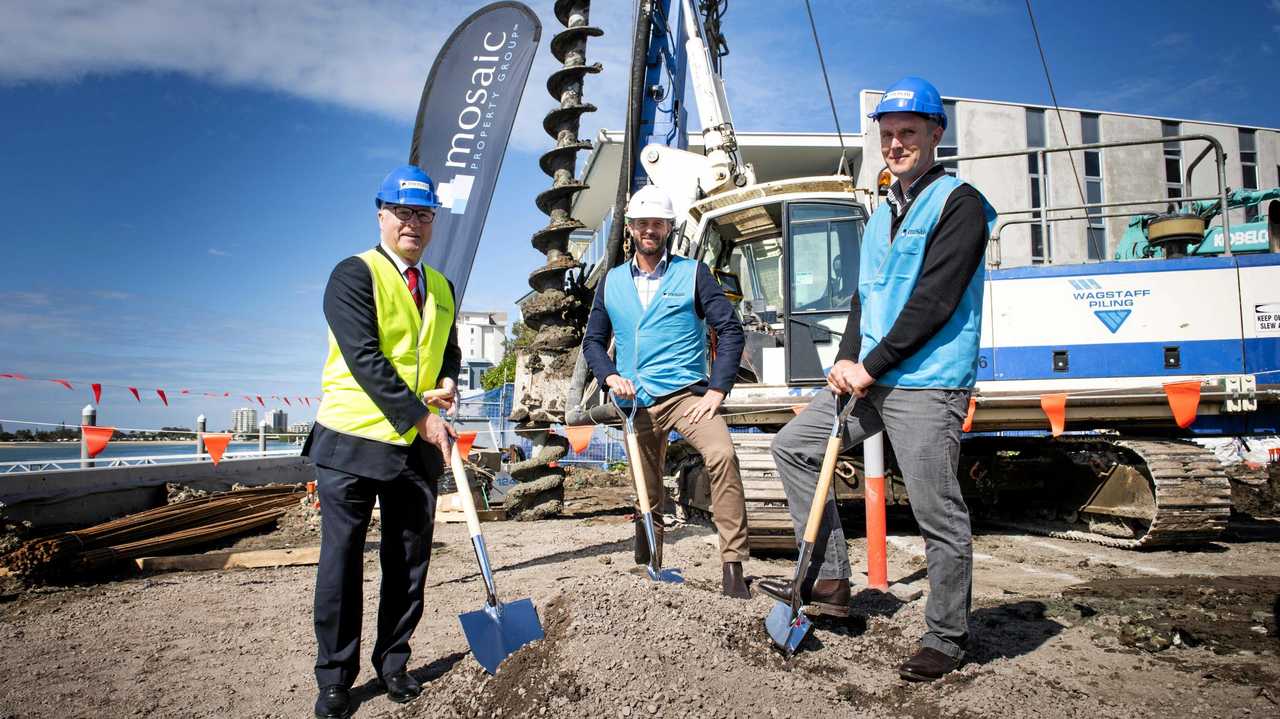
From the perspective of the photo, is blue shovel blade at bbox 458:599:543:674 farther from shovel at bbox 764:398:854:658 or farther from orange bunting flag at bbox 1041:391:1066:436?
orange bunting flag at bbox 1041:391:1066:436

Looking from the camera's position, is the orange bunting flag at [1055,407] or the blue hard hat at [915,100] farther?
the orange bunting flag at [1055,407]

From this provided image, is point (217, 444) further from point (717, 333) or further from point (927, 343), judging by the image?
point (927, 343)

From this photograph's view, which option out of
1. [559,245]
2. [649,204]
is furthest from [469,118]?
[649,204]

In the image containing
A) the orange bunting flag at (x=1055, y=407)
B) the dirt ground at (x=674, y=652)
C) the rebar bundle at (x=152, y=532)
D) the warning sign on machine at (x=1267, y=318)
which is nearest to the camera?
the dirt ground at (x=674, y=652)

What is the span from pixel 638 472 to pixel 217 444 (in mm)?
7075

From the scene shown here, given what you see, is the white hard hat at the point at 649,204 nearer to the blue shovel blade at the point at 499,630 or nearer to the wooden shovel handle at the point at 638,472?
the wooden shovel handle at the point at 638,472

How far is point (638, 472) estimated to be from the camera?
4.30m

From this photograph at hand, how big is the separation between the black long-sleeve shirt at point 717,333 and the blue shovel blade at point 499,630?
1.60 meters

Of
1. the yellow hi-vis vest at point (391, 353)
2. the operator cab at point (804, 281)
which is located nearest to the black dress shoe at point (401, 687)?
the yellow hi-vis vest at point (391, 353)

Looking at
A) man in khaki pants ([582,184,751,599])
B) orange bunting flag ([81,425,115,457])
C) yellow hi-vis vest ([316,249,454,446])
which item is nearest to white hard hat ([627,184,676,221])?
man in khaki pants ([582,184,751,599])

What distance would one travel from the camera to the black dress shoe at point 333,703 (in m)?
2.83

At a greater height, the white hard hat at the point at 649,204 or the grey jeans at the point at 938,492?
the white hard hat at the point at 649,204

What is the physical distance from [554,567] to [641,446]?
1.62 m

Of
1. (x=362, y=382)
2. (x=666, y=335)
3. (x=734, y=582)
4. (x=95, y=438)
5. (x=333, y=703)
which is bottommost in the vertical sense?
(x=333, y=703)
